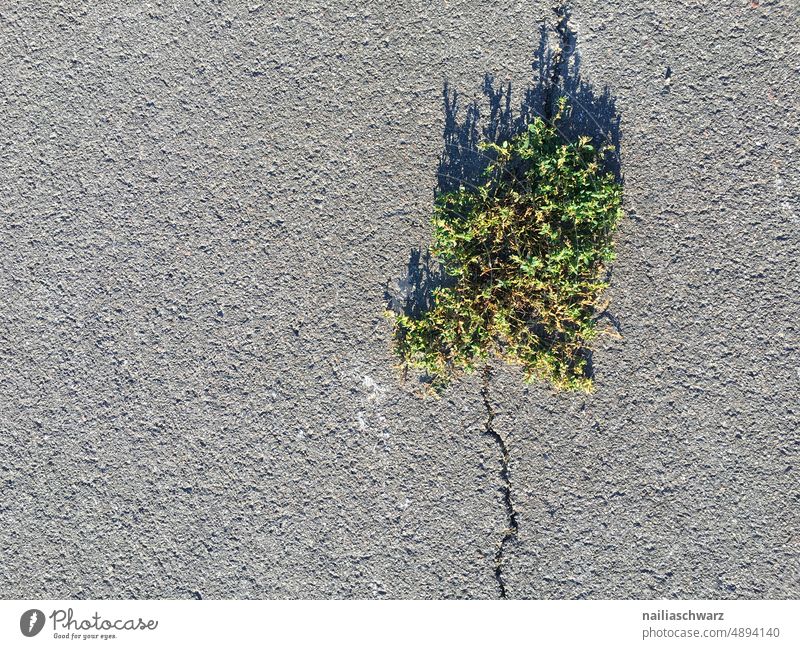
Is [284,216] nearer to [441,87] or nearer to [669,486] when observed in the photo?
[441,87]

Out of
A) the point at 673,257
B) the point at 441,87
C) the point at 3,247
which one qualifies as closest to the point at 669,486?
the point at 673,257
